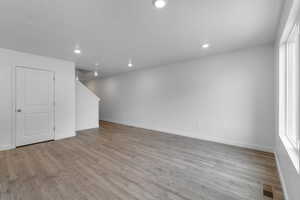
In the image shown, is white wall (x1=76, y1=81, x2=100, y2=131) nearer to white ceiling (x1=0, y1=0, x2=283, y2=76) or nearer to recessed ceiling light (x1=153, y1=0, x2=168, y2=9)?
white ceiling (x1=0, y1=0, x2=283, y2=76)

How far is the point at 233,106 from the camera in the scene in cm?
348

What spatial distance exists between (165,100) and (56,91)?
3702 mm

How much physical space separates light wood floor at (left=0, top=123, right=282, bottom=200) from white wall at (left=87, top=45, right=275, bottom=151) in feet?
1.90

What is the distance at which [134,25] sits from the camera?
2.29 meters

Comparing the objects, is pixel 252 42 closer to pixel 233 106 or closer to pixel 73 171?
pixel 233 106

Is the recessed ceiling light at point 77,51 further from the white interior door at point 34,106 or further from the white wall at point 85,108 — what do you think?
the white wall at point 85,108

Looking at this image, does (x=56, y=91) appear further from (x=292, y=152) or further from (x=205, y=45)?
(x=292, y=152)

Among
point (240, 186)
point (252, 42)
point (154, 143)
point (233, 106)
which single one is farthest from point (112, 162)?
point (252, 42)

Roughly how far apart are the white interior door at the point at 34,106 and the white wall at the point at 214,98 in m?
3.18

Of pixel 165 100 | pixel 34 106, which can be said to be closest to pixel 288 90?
pixel 165 100

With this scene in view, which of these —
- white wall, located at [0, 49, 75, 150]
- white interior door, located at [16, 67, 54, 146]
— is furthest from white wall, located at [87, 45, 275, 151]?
white interior door, located at [16, 67, 54, 146]

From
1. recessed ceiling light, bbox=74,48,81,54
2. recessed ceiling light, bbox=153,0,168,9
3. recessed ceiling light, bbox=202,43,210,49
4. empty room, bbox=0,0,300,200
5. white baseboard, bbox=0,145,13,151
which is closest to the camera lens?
recessed ceiling light, bbox=153,0,168,9

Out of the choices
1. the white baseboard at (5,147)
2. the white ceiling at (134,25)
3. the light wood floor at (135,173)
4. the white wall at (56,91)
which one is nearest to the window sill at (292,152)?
the light wood floor at (135,173)

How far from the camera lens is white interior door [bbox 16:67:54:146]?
3.46m
